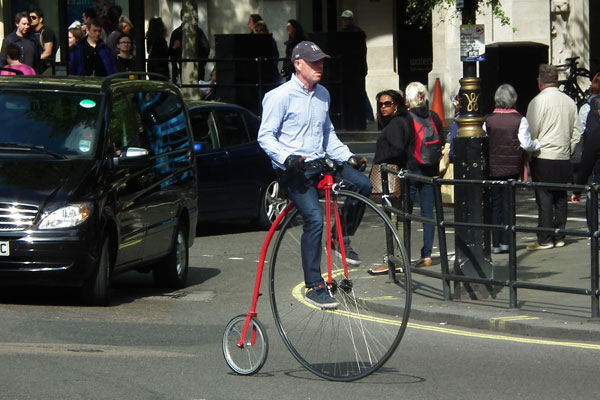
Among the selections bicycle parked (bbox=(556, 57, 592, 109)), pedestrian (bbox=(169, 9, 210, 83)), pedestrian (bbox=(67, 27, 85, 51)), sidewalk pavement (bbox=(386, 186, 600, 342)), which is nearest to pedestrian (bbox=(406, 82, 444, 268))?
sidewalk pavement (bbox=(386, 186, 600, 342))

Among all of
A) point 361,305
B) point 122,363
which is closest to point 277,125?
point 361,305

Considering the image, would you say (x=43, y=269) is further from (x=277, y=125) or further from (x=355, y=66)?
(x=355, y=66)

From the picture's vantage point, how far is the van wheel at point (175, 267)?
484 inches

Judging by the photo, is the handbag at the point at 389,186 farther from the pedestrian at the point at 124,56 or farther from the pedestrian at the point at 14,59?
the pedestrian at the point at 124,56

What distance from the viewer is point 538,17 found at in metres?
30.5

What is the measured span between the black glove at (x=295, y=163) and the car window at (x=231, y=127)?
8634mm

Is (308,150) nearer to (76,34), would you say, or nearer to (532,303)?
(532,303)

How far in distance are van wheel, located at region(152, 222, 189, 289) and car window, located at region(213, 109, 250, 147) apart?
12.5ft

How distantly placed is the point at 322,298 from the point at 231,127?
29.7ft

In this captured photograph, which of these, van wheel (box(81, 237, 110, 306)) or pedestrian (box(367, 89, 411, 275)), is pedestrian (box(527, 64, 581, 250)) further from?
van wheel (box(81, 237, 110, 306))

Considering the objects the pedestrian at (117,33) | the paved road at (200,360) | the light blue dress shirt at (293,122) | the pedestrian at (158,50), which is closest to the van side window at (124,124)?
the paved road at (200,360)

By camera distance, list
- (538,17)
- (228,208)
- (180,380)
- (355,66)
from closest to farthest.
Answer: (180,380) → (228,208) → (355,66) → (538,17)

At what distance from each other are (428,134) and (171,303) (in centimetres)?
324

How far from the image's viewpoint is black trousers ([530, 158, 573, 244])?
42.5 ft
